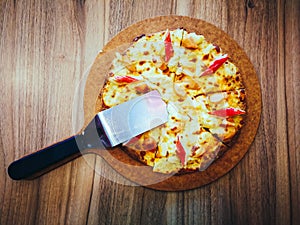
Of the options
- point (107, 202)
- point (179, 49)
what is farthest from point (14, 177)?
point (179, 49)

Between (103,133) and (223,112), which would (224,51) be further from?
(103,133)

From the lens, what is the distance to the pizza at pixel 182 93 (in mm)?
1622

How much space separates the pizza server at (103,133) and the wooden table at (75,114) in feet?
0.38

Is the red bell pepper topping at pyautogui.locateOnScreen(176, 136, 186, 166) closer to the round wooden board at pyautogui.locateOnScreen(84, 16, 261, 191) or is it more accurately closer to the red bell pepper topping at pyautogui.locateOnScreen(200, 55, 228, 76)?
the round wooden board at pyautogui.locateOnScreen(84, 16, 261, 191)

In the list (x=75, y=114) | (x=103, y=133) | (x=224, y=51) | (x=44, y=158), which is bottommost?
(x=44, y=158)

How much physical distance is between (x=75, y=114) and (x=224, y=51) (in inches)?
34.7

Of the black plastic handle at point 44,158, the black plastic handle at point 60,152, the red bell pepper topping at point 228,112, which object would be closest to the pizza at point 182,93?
the red bell pepper topping at point 228,112

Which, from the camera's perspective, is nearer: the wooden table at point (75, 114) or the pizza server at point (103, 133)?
the pizza server at point (103, 133)

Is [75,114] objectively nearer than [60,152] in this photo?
No

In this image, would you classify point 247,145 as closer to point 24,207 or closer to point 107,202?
point 107,202

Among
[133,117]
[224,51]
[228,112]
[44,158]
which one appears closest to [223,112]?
[228,112]

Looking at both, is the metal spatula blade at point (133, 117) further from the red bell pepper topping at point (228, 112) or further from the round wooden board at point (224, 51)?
the red bell pepper topping at point (228, 112)

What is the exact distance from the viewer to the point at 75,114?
1.71 metres

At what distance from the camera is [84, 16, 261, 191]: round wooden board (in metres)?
1.64
